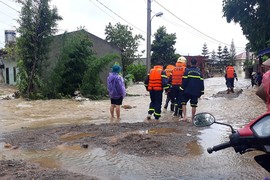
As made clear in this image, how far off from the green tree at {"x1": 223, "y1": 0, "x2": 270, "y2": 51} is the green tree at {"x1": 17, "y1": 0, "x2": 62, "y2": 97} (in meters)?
13.5

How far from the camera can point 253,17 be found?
25344 mm

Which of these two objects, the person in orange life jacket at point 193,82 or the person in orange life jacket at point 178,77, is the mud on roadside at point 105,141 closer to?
the person in orange life jacket at point 193,82

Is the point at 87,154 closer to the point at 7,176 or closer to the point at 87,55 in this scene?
the point at 7,176

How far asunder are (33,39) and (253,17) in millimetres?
15868

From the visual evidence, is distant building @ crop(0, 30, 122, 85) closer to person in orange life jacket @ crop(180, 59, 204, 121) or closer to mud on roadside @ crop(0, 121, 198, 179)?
person in orange life jacket @ crop(180, 59, 204, 121)

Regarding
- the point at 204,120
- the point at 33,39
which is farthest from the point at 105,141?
the point at 33,39

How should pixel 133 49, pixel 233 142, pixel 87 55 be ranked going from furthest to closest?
pixel 133 49 → pixel 87 55 → pixel 233 142

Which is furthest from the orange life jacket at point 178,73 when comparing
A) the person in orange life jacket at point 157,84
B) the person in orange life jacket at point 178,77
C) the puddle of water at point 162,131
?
the puddle of water at point 162,131

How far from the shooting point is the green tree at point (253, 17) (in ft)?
80.8

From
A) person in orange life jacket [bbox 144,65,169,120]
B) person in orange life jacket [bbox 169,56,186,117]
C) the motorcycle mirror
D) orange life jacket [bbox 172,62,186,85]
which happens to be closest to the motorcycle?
the motorcycle mirror

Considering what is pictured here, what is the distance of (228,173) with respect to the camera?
16.0 ft

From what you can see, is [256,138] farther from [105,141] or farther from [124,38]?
[124,38]

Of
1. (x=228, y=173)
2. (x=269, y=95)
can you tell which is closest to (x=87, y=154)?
(x=228, y=173)

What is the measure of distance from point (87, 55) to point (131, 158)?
14167 millimetres
